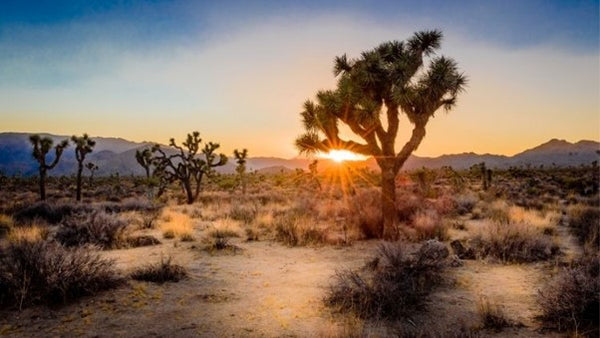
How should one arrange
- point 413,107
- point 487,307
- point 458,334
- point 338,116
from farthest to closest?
1. point 338,116
2. point 413,107
3. point 487,307
4. point 458,334

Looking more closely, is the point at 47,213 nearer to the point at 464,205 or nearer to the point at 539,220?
the point at 464,205

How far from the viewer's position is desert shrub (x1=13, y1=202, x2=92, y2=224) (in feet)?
54.2

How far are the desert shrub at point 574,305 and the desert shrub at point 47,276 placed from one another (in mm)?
6639

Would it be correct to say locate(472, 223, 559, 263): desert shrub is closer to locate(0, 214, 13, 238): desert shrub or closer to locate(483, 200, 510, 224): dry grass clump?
locate(483, 200, 510, 224): dry grass clump

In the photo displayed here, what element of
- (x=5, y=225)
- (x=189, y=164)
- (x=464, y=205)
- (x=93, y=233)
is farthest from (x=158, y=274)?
(x=189, y=164)

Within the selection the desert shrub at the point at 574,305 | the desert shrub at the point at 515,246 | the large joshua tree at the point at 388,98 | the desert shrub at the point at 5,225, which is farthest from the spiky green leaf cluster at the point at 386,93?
the desert shrub at the point at 5,225

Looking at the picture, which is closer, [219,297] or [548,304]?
[548,304]

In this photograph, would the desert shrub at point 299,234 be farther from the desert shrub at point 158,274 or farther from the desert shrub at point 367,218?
the desert shrub at point 158,274

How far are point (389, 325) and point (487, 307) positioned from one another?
1.40m

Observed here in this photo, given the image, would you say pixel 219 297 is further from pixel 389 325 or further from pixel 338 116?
pixel 338 116

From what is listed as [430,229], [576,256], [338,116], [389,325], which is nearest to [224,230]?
[338,116]

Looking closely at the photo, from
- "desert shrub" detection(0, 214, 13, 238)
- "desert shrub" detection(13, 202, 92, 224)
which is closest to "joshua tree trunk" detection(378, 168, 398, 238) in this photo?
"desert shrub" detection(0, 214, 13, 238)

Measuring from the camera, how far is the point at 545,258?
928cm

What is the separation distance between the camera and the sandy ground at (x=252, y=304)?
216 inches
